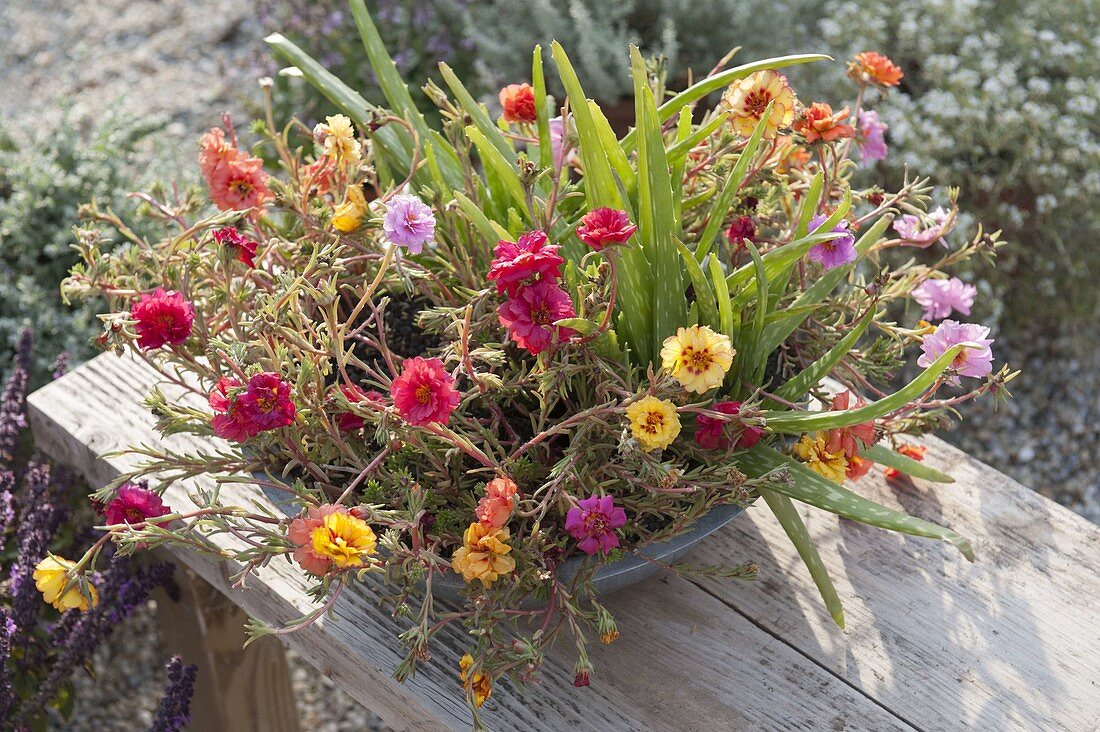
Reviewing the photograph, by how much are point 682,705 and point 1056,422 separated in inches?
67.9

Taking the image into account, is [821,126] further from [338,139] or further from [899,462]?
[338,139]

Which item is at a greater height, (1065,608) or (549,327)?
(549,327)

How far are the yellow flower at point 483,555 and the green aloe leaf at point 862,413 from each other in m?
0.24

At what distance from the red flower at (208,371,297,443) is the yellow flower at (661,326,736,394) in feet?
0.94

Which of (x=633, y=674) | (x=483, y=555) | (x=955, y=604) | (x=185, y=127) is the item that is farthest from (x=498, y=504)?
(x=185, y=127)

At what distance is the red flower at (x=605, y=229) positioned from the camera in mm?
766

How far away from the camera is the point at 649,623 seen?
1.01 metres

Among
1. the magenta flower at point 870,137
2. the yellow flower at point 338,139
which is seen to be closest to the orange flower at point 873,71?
the magenta flower at point 870,137

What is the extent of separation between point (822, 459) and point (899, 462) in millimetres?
138

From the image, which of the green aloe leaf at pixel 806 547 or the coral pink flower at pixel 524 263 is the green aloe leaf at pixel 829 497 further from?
the coral pink flower at pixel 524 263

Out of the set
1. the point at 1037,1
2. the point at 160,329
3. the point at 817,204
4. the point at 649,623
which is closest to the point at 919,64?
the point at 1037,1

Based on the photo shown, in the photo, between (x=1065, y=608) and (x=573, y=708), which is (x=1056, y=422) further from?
(x=573, y=708)

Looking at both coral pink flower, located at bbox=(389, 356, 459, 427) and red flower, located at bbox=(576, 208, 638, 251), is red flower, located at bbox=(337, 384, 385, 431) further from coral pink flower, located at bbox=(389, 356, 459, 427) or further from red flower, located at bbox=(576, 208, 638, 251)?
red flower, located at bbox=(576, 208, 638, 251)

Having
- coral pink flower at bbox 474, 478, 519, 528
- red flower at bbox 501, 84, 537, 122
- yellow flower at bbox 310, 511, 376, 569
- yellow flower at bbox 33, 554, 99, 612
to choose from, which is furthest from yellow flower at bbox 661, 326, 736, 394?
yellow flower at bbox 33, 554, 99, 612
